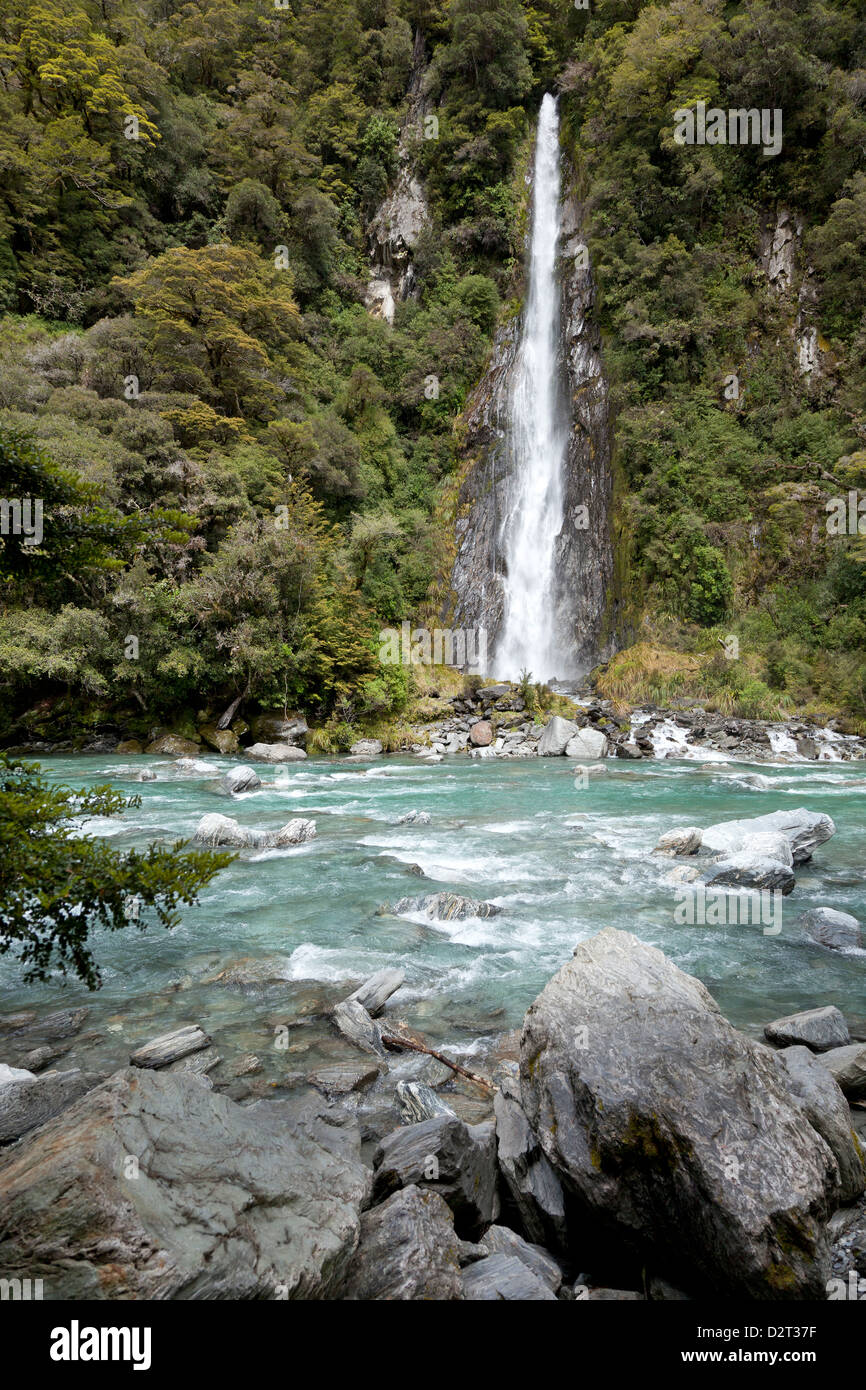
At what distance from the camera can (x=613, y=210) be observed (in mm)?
29812

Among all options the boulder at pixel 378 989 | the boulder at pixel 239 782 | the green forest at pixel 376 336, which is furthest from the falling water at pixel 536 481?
the boulder at pixel 378 989

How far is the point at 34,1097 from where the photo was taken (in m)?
3.92

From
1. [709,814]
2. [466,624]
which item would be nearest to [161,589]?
[466,624]

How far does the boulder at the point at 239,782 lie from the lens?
1410 centimetres

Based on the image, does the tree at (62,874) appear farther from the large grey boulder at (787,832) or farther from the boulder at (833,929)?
the large grey boulder at (787,832)

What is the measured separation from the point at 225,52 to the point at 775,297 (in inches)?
1532

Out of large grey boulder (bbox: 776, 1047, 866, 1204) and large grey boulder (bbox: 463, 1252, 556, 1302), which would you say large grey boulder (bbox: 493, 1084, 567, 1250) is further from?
large grey boulder (bbox: 776, 1047, 866, 1204)

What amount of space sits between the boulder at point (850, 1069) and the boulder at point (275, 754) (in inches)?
635

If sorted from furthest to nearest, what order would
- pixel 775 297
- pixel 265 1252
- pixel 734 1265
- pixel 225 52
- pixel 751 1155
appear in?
1. pixel 225 52
2. pixel 775 297
3. pixel 751 1155
4. pixel 734 1265
5. pixel 265 1252

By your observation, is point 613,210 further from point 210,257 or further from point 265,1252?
point 265,1252

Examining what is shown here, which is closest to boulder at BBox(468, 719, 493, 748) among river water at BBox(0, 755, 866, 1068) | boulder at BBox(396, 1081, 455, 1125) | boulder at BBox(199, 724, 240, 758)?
river water at BBox(0, 755, 866, 1068)

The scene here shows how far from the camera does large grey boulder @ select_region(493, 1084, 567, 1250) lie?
3148mm

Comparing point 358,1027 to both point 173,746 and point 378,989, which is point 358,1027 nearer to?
point 378,989

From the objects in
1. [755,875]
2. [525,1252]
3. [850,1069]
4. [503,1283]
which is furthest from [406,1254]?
[755,875]
